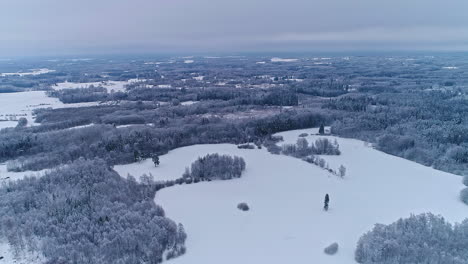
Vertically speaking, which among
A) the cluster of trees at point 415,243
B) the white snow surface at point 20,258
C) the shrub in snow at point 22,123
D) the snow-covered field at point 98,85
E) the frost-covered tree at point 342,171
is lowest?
the frost-covered tree at point 342,171

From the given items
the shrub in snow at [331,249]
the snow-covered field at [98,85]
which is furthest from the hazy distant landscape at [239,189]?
the snow-covered field at [98,85]

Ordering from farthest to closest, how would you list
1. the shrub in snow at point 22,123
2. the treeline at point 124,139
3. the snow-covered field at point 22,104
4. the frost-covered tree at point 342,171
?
1. the snow-covered field at point 22,104
2. the shrub in snow at point 22,123
3. the treeline at point 124,139
4. the frost-covered tree at point 342,171

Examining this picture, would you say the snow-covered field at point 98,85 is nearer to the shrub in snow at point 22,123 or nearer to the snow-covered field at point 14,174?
the shrub in snow at point 22,123

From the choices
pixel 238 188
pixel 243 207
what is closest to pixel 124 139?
pixel 238 188

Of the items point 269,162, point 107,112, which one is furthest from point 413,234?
point 107,112

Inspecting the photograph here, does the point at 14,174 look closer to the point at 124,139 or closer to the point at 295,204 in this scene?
the point at 124,139

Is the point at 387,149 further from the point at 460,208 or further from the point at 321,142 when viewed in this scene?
the point at 460,208
